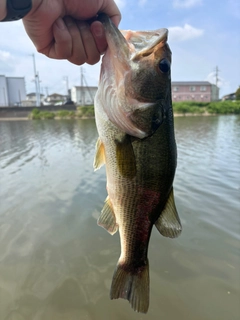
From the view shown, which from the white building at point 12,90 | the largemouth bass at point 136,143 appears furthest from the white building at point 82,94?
the largemouth bass at point 136,143

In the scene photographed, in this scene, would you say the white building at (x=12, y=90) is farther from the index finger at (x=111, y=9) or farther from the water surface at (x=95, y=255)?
the index finger at (x=111, y=9)

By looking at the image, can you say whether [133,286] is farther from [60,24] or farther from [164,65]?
[60,24]

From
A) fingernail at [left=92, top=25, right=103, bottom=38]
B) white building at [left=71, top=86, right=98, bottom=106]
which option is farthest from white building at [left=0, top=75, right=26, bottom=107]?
fingernail at [left=92, top=25, right=103, bottom=38]

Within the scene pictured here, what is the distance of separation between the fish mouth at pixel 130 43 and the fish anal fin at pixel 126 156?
489 millimetres

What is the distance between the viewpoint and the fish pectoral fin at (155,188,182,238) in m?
1.88

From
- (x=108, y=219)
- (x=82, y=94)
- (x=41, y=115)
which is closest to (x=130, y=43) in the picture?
(x=108, y=219)

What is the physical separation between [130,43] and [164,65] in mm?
247

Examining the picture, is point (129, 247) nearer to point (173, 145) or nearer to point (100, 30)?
point (173, 145)

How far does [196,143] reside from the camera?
579 inches

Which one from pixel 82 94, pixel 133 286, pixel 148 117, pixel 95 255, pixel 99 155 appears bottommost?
pixel 95 255

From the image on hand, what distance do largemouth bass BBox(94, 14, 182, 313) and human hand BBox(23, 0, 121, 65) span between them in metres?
0.10

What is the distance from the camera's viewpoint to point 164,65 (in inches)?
64.2

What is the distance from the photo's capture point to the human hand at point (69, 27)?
1.69 m

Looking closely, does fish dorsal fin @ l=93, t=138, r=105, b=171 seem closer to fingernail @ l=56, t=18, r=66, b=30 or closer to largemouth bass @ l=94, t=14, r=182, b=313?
largemouth bass @ l=94, t=14, r=182, b=313
